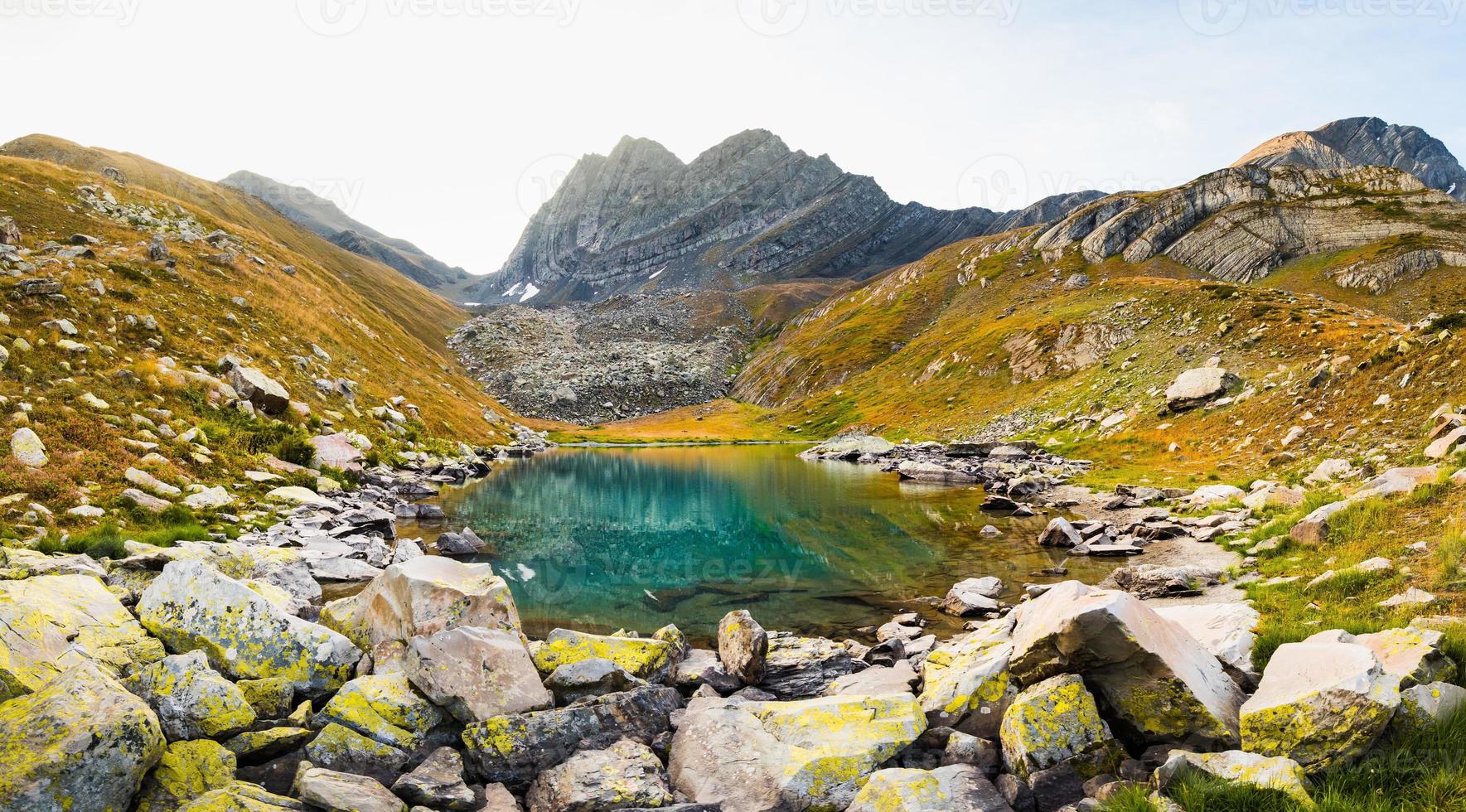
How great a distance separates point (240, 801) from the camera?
25.5ft

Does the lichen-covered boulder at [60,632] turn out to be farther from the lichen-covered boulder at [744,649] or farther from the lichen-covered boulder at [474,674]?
the lichen-covered boulder at [744,649]

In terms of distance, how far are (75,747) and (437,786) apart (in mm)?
4190

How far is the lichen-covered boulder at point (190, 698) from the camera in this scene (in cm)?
930

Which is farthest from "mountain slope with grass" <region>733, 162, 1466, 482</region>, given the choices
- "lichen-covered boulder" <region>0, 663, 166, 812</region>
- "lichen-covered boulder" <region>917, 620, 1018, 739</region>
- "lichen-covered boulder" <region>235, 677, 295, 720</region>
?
"lichen-covered boulder" <region>0, 663, 166, 812</region>

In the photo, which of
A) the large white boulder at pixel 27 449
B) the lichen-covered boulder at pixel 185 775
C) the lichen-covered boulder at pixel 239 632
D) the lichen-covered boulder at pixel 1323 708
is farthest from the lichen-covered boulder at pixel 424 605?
the large white boulder at pixel 27 449

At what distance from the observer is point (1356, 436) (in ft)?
97.5

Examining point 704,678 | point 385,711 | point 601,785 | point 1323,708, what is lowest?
point 704,678

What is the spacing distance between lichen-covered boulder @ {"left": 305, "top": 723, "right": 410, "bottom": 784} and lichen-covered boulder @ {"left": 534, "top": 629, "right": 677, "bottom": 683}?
9.64 ft

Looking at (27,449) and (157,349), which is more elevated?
(157,349)

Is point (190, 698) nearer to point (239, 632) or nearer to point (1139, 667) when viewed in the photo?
point (239, 632)

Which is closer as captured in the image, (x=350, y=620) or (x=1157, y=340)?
(x=350, y=620)

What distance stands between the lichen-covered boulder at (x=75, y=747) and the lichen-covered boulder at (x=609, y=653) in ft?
18.9

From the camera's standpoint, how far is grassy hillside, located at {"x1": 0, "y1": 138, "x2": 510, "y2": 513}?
77.2 ft

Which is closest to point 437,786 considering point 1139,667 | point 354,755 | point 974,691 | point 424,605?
point 354,755
